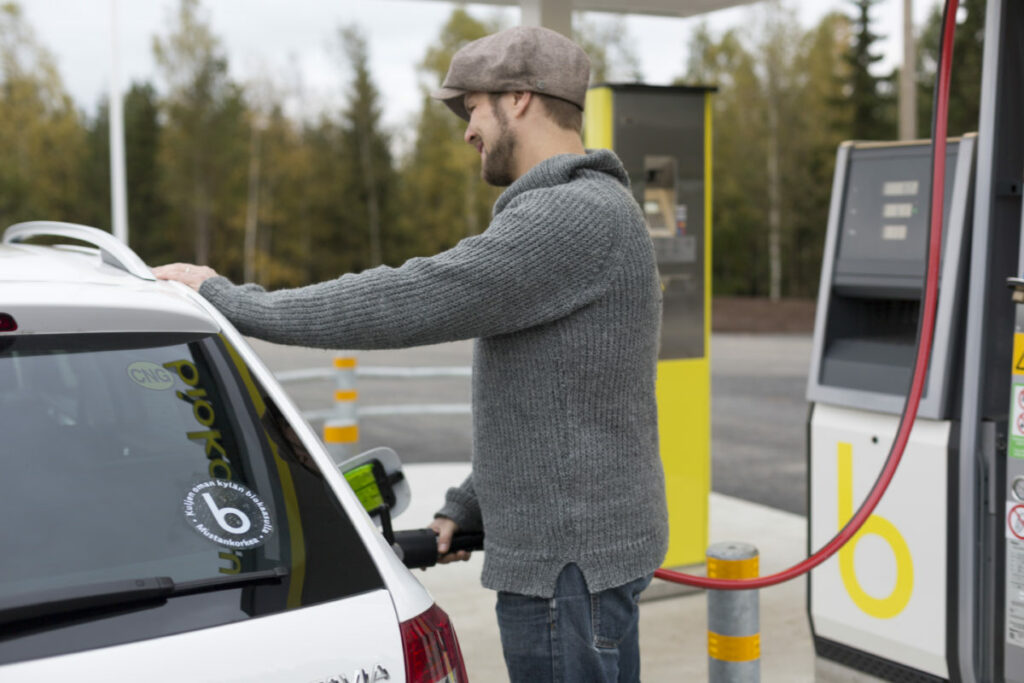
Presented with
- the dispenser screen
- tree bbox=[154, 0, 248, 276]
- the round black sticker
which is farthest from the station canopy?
tree bbox=[154, 0, 248, 276]

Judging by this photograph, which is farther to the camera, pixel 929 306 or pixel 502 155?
pixel 929 306

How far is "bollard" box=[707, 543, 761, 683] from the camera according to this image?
2701 mm

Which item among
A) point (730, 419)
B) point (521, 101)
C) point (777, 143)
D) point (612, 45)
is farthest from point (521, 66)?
point (612, 45)

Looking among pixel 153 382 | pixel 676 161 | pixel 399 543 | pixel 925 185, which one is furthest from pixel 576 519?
pixel 676 161

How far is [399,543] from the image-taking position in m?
2.38

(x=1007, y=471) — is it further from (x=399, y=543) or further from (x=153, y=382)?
(x=153, y=382)

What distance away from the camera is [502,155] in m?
2.23

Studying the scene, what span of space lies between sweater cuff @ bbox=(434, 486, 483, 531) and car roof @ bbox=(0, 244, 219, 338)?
2.42 feet

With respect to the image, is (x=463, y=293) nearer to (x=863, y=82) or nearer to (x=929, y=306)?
(x=929, y=306)

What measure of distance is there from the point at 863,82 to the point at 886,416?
3883 centimetres

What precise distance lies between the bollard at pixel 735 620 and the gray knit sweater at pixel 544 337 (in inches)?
21.4

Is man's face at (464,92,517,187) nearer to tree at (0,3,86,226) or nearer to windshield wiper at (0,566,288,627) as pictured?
windshield wiper at (0,566,288,627)

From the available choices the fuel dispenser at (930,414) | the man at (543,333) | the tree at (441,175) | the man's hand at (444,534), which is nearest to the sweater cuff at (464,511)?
the man's hand at (444,534)

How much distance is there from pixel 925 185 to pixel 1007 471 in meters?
1.07
